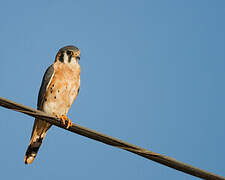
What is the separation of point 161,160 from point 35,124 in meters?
3.80

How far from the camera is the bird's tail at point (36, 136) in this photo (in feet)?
20.9

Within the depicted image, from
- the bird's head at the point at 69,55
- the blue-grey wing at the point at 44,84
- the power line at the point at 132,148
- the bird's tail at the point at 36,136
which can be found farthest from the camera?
the bird's head at the point at 69,55

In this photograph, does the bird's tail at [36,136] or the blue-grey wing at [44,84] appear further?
the blue-grey wing at [44,84]

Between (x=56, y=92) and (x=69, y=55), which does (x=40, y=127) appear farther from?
(x=69, y=55)

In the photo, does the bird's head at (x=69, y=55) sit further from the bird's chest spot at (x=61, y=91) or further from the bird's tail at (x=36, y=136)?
the bird's tail at (x=36, y=136)

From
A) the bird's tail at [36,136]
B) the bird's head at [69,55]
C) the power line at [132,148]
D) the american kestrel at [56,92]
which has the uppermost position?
the bird's head at [69,55]

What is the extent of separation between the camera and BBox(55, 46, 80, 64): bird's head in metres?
6.78

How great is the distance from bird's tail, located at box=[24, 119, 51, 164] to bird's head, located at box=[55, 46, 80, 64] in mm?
1179

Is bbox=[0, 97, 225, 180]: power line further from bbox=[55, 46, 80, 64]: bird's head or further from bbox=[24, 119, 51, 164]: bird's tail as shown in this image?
bbox=[55, 46, 80, 64]: bird's head

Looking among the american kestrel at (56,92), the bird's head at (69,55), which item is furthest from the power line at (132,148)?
the bird's head at (69,55)

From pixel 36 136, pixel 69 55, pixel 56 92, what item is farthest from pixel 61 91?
pixel 36 136

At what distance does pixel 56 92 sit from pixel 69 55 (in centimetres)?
79

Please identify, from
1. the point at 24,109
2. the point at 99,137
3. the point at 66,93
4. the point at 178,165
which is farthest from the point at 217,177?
the point at 66,93

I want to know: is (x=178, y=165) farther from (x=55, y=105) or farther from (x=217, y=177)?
(x=55, y=105)
